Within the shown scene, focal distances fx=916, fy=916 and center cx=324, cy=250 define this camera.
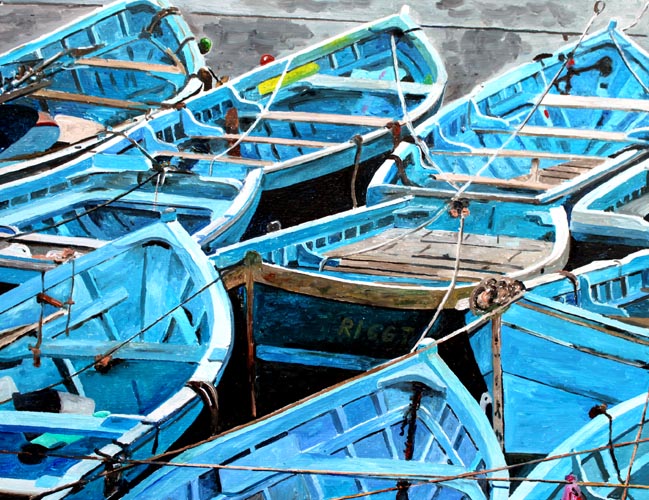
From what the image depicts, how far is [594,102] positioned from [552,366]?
2.68 metres

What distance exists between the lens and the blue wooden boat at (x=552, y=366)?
3.85 m

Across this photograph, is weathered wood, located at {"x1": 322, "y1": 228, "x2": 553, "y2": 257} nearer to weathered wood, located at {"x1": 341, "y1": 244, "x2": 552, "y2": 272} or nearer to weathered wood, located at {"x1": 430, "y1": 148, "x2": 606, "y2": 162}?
weathered wood, located at {"x1": 341, "y1": 244, "x2": 552, "y2": 272}

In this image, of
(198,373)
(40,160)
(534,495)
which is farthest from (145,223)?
(534,495)

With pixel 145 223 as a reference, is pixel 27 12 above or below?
above

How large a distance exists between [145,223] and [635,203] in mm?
2560

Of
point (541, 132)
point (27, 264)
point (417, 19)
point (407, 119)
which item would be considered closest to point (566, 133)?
point (541, 132)

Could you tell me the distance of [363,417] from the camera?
401cm

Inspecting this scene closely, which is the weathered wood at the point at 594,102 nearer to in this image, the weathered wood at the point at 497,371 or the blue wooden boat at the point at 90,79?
the weathered wood at the point at 497,371

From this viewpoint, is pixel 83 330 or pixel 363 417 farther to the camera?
pixel 83 330

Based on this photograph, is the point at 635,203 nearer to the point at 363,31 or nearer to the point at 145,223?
the point at 363,31

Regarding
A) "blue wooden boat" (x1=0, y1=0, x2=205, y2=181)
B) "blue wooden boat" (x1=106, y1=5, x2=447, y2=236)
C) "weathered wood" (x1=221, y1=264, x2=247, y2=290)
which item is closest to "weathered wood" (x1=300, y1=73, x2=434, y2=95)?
"blue wooden boat" (x1=106, y1=5, x2=447, y2=236)

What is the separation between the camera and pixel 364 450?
3992 millimetres

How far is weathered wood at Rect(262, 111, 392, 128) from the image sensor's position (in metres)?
6.03

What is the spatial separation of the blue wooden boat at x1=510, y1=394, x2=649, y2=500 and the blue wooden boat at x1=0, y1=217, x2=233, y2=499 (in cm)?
149
